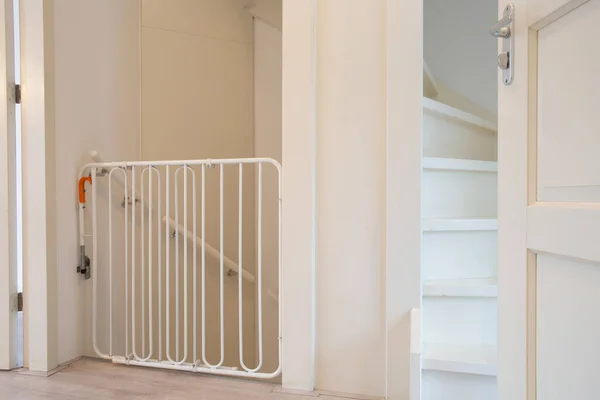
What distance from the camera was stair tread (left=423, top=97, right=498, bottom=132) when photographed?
2.02 meters

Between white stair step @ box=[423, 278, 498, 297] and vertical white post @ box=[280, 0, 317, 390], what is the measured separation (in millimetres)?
507

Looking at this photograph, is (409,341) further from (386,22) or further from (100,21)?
(100,21)

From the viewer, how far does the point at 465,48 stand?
2857 mm

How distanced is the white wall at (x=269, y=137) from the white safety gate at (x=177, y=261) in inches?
0.5

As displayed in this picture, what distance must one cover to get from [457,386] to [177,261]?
1368 millimetres

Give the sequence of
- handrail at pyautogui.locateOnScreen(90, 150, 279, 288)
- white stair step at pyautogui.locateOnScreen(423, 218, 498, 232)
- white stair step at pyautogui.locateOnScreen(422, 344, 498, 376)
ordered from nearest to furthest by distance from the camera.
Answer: white stair step at pyautogui.locateOnScreen(422, 344, 498, 376) < white stair step at pyautogui.locateOnScreen(423, 218, 498, 232) < handrail at pyautogui.locateOnScreen(90, 150, 279, 288)

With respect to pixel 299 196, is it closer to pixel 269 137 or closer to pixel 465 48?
pixel 269 137

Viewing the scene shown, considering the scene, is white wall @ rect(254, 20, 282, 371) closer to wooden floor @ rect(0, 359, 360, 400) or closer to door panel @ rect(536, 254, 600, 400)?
wooden floor @ rect(0, 359, 360, 400)

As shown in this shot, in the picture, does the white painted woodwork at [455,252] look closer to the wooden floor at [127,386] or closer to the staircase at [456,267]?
the staircase at [456,267]

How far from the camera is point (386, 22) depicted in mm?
1756

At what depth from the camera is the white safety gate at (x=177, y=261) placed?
2.03 meters

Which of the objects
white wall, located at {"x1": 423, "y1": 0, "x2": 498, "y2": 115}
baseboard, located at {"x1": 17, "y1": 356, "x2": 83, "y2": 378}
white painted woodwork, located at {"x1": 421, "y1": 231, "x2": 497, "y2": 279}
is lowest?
baseboard, located at {"x1": 17, "y1": 356, "x2": 83, "y2": 378}

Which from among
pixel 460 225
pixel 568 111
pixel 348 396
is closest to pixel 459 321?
pixel 460 225

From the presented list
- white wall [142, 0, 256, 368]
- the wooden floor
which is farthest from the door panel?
white wall [142, 0, 256, 368]
